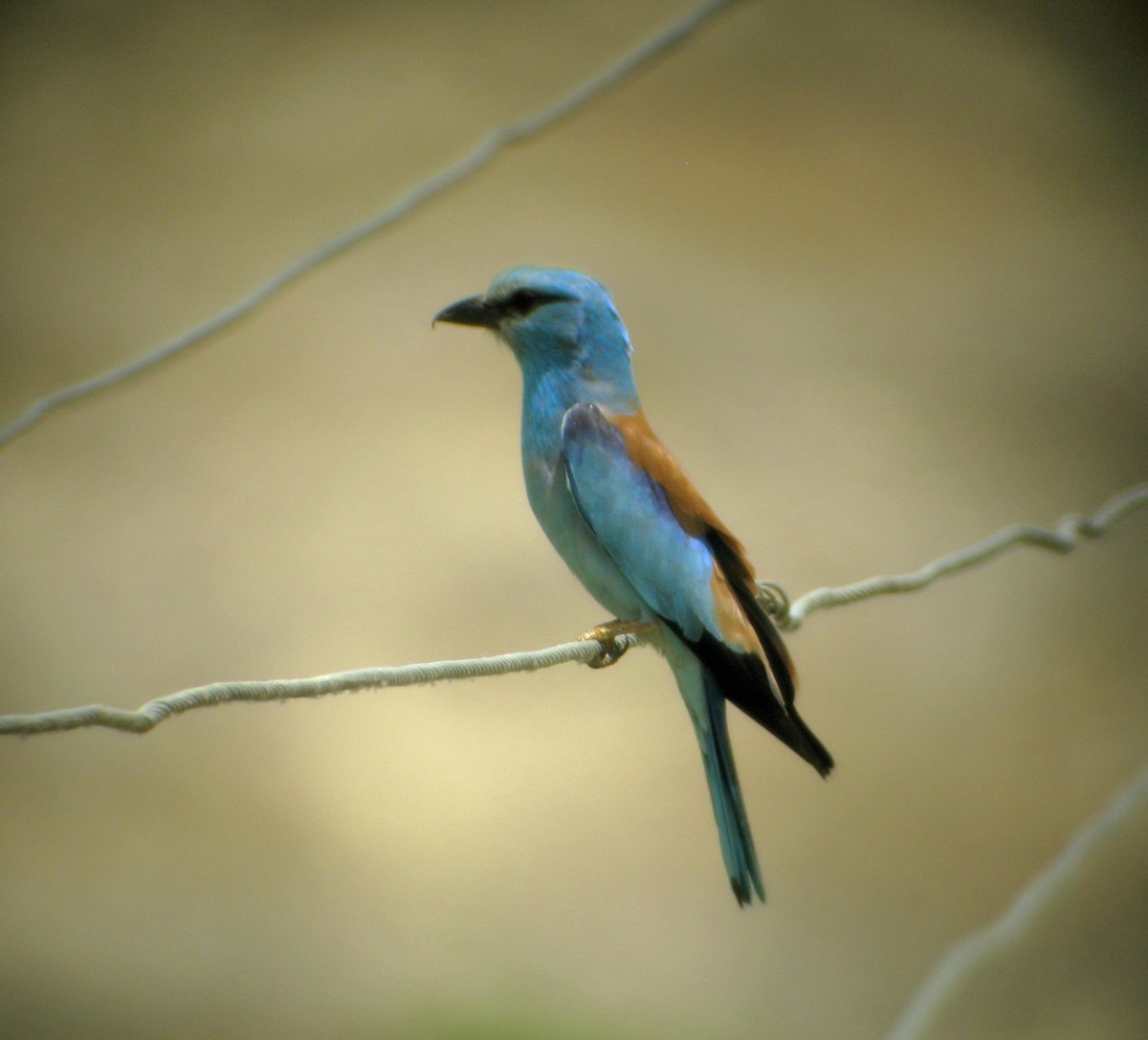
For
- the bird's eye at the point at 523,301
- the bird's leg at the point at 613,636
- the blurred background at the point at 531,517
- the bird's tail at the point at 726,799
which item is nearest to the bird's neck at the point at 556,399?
the bird's eye at the point at 523,301

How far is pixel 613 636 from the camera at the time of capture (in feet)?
6.67

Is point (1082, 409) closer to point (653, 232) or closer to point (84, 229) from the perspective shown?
point (653, 232)

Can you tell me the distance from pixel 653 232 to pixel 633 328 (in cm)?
86

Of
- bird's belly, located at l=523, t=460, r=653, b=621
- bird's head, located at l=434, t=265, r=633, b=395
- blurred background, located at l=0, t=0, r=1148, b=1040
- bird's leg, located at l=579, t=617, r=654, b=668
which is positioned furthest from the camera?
blurred background, located at l=0, t=0, r=1148, b=1040

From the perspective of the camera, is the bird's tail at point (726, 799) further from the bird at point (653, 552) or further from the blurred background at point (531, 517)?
the blurred background at point (531, 517)

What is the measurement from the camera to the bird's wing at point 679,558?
2010mm

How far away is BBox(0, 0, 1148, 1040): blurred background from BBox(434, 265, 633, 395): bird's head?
5.43 feet

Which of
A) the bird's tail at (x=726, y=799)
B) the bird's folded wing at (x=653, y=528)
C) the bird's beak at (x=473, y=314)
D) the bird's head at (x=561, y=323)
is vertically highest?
the bird's beak at (x=473, y=314)

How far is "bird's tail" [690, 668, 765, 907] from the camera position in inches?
80.5

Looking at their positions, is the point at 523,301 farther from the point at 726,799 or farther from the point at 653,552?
the point at 726,799

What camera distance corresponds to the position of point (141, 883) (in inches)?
162

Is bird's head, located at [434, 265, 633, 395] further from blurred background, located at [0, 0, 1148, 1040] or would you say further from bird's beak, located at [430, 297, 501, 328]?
blurred background, located at [0, 0, 1148, 1040]

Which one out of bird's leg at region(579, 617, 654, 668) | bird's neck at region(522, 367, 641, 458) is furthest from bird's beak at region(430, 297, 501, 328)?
bird's leg at region(579, 617, 654, 668)

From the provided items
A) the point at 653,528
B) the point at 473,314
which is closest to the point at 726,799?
the point at 653,528
